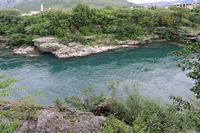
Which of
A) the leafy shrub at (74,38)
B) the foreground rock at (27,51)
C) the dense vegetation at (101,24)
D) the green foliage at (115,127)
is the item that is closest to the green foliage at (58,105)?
the green foliage at (115,127)

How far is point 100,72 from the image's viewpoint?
125ft

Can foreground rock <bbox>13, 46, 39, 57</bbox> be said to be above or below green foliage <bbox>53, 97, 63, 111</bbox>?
below

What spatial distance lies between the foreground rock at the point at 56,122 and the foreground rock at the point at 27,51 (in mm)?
37680

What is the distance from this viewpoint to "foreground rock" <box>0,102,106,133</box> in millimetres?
12602

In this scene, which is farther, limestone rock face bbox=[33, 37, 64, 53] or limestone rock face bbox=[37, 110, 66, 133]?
limestone rock face bbox=[33, 37, 64, 53]

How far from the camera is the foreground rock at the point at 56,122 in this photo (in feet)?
41.3

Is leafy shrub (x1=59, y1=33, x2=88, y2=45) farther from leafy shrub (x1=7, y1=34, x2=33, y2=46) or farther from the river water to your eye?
leafy shrub (x1=7, y1=34, x2=33, y2=46)

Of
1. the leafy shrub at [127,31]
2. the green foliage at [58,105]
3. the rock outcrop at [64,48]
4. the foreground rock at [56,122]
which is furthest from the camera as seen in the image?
the leafy shrub at [127,31]

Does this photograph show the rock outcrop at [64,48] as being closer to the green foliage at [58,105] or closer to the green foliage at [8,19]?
the green foliage at [8,19]

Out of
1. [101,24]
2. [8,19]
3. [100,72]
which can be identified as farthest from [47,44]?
[8,19]

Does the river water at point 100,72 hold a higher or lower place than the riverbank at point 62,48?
lower

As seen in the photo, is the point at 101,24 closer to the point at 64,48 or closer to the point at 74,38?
the point at 74,38

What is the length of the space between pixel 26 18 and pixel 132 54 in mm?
26933

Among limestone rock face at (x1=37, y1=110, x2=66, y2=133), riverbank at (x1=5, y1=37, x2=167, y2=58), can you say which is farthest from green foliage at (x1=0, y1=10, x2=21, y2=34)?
limestone rock face at (x1=37, y1=110, x2=66, y2=133)
